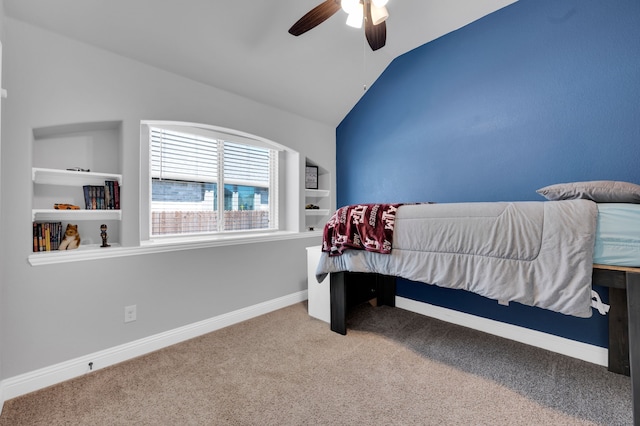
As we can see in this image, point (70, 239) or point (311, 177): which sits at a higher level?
point (311, 177)

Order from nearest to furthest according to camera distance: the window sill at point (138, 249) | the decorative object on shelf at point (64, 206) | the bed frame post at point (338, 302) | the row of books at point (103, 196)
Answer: the window sill at point (138, 249) < the decorative object on shelf at point (64, 206) < the row of books at point (103, 196) < the bed frame post at point (338, 302)

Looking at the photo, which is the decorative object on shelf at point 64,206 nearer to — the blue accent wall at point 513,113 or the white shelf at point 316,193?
the white shelf at point 316,193

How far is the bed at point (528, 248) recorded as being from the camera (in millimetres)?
1275

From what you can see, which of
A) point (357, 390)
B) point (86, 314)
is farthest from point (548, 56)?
point (86, 314)

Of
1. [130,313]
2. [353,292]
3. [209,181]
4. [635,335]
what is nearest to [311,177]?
[209,181]

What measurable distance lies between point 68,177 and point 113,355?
132cm

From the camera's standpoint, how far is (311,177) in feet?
11.9

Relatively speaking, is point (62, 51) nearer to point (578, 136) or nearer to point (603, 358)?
point (578, 136)

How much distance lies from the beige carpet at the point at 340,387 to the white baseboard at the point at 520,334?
9 cm

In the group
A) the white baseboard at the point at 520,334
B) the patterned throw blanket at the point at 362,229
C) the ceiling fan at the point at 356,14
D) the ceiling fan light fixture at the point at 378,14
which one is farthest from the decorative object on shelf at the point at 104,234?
the white baseboard at the point at 520,334

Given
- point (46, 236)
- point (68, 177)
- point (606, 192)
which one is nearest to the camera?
point (606, 192)

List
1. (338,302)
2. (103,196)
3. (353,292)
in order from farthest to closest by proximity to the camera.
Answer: (353,292) < (338,302) < (103,196)

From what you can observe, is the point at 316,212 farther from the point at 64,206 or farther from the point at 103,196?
the point at 64,206

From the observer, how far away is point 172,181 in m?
2.64
